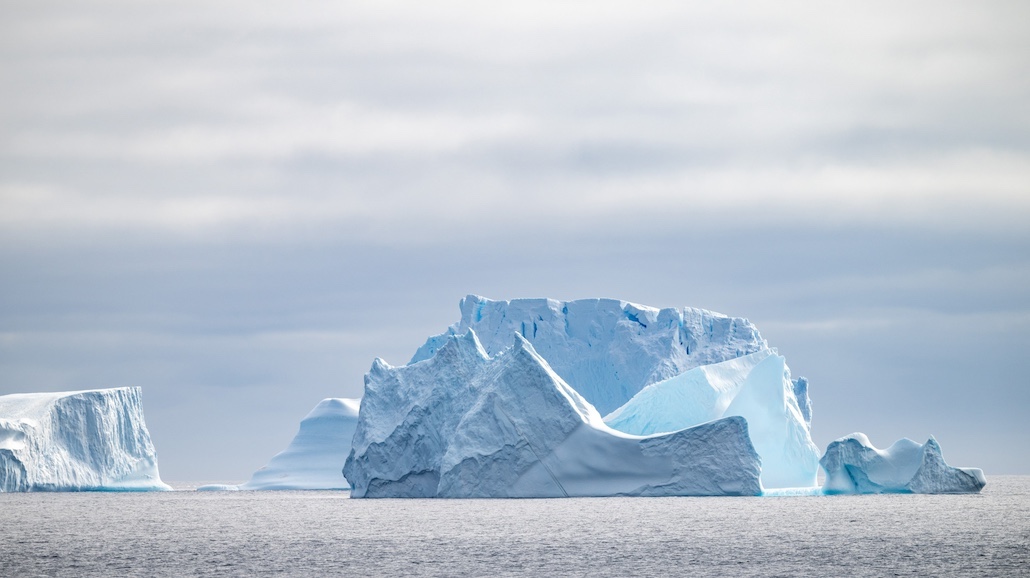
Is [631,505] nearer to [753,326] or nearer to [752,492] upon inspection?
[752,492]

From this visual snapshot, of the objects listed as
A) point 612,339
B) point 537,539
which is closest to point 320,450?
point 612,339

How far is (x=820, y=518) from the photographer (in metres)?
23.2

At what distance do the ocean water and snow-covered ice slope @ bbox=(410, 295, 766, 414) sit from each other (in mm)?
11092

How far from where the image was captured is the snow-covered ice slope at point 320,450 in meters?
41.9

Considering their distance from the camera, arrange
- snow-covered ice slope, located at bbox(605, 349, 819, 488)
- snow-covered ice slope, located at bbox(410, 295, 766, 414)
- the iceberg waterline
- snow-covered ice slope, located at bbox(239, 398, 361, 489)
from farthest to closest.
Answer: snow-covered ice slope, located at bbox(239, 398, 361, 489) → snow-covered ice slope, located at bbox(410, 295, 766, 414) → snow-covered ice slope, located at bbox(605, 349, 819, 488) → the iceberg waterline

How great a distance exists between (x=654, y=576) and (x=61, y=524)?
1380cm

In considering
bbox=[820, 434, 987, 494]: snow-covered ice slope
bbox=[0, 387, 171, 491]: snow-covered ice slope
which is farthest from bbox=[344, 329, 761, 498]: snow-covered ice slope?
bbox=[0, 387, 171, 491]: snow-covered ice slope

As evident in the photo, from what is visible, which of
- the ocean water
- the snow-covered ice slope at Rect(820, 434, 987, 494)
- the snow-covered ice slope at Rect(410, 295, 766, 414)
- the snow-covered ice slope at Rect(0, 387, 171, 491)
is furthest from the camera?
the snow-covered ice slope at Rect(410, 295, 766, 414)

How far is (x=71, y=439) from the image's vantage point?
125 feet

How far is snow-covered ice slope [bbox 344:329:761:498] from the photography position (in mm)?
27078

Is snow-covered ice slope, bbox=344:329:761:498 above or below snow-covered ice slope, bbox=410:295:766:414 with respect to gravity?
below

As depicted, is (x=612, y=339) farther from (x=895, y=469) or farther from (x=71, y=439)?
(x=71, y=439)

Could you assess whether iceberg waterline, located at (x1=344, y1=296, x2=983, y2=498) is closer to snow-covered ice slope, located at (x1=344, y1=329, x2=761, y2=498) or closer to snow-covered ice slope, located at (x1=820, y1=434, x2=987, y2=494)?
snow-covered ice slope, located at (x1=344, y1=329, x2=761, y2=498)

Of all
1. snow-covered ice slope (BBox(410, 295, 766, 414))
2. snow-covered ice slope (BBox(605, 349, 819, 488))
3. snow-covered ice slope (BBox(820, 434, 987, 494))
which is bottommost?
snow-covered ice slope (BBox(820, 434, 987, 494))
